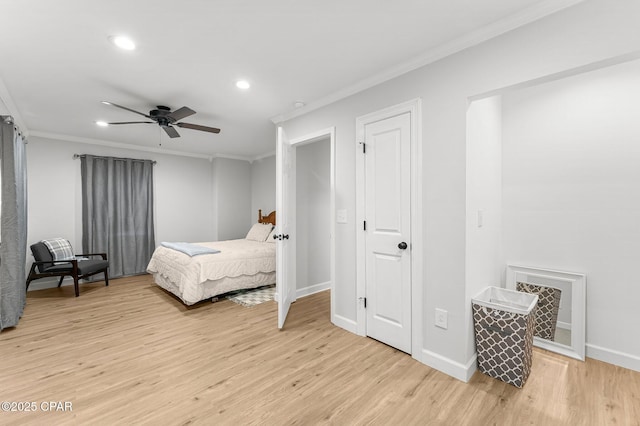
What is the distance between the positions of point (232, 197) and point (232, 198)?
0.9 inches

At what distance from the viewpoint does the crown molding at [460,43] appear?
67.9 inches

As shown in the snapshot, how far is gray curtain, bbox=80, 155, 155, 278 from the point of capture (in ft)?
16.3

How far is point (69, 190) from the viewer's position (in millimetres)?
4852

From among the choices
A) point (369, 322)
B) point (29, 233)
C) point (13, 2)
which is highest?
point (13, 2)

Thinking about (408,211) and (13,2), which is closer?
(13,2)

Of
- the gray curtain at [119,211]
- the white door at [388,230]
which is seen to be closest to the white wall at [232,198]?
the gray curtain at [119,211]

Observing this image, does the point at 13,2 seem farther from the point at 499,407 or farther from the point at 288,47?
the point at 499,407

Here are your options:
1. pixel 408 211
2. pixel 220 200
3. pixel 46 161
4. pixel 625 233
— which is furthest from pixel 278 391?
pixel 46 161

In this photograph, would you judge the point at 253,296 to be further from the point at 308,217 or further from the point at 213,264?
the point at 308,217

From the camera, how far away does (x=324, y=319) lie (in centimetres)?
326

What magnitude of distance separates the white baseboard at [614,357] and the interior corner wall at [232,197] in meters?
5.78

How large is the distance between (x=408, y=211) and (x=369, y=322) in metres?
1.15

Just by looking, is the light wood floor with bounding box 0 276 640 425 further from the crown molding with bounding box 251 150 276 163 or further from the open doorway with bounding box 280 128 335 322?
the crown molding with bounding box 251 150 276 163

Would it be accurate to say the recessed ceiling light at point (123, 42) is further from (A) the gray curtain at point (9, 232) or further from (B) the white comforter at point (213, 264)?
(B) the white comforter at point (213, 264)
